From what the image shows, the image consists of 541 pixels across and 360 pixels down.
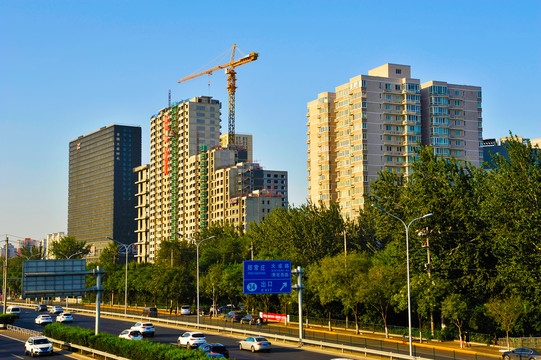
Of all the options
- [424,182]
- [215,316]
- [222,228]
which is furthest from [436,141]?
[424,182]

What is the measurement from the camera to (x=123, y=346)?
45469mm

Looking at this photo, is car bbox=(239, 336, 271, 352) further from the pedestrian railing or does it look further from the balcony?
the balcony

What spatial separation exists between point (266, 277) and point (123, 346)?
725 inches

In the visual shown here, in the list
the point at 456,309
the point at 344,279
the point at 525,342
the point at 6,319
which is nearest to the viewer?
the point at 525,342

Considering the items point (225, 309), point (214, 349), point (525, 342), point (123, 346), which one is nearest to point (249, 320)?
point (225, 309)

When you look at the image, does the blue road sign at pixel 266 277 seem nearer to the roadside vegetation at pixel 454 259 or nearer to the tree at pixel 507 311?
the roadside vegetation at pixel 454 259

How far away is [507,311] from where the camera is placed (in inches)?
2413

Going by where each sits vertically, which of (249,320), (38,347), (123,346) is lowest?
(249,320)

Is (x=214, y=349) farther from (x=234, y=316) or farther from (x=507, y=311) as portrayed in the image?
(x=234, y=316)

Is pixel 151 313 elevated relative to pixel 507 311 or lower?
lower

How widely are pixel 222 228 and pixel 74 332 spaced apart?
9935 centimetres

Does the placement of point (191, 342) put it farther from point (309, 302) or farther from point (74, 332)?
point (309, 302)

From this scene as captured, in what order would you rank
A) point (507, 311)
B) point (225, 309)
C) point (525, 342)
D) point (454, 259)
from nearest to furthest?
point (525, 342) < point (507, 311) < point (454, 259) < point (225, 309)

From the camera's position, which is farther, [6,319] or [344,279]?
[6,319]
